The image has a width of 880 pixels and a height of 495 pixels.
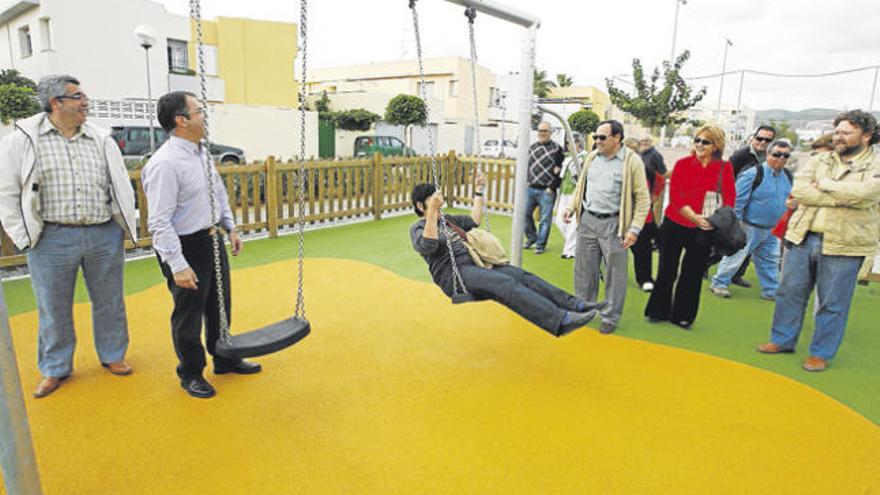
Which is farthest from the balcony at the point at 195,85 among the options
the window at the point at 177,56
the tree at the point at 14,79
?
the tree at the point at 14,79

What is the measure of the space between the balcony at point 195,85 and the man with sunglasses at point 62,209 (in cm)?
1786

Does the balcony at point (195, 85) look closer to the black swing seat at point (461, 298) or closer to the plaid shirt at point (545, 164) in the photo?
the plaid shirt at point (545, 164)

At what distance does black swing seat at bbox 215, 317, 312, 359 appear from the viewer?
2.76 m

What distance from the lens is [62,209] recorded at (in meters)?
2.93

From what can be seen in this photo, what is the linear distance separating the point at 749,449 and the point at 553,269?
3722 mm

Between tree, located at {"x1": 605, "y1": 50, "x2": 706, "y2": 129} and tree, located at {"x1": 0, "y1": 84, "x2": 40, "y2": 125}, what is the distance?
18112 millimetres

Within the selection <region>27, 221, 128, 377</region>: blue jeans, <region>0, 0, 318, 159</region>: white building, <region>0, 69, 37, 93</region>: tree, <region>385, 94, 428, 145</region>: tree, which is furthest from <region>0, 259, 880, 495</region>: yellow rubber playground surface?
<region>385, 94, 428, 145</region>: tree

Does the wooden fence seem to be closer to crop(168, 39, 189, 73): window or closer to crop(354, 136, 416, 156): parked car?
crop(354, 136, 416, 156): parked car

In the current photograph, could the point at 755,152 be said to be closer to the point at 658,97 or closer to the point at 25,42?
the point at 658,97

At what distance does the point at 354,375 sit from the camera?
3469mm

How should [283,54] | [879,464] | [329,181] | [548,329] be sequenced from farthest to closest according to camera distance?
[283,54] < [329,181] < [548,329] < [879,464]

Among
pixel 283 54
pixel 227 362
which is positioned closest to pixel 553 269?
pixel 227 362

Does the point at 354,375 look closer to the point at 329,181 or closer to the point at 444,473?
the point at 444,473

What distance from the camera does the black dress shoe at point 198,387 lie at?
3.12m
